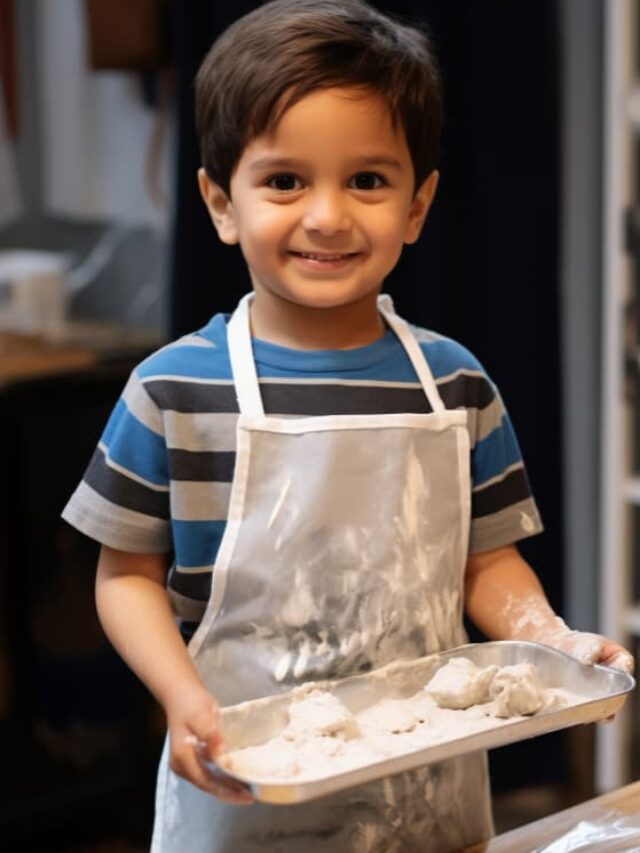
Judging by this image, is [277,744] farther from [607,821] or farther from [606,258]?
[606,258]

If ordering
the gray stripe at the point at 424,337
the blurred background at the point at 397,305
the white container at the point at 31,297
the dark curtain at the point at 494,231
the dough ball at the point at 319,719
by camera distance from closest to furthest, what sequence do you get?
1. the dough ball at the point at 319,719
2. the gray stripe at the point at 424,337
3. the dark curtain at the point at 494,231
4. the blurred background at the point at 397,305
5. the white container at the point at 31,297

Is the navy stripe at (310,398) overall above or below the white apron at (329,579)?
above

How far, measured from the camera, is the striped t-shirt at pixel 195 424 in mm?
1174

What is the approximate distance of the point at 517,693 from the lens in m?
1.08

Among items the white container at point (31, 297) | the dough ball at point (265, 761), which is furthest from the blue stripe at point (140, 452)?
the white container at point (31, 297)

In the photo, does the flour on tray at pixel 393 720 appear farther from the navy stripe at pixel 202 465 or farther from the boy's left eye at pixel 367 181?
the boy's left eye at pixel 367 181

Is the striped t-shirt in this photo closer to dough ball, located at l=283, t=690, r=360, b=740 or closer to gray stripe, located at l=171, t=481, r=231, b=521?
gray stripe, located at l=171, t=481, r=231, b=521

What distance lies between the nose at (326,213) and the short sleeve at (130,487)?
0.19 m

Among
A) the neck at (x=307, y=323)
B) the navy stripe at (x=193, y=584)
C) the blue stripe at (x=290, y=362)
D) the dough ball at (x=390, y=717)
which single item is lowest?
the dough ball at (x=390, y=717)

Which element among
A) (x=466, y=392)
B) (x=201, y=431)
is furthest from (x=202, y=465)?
(x=466, y=392)

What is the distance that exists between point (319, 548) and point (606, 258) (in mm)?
1441

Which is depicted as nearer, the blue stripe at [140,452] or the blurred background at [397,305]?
the blue stripe at [140,452]

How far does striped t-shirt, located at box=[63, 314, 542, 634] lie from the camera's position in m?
1.17

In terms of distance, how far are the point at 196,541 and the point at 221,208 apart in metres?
0.27
